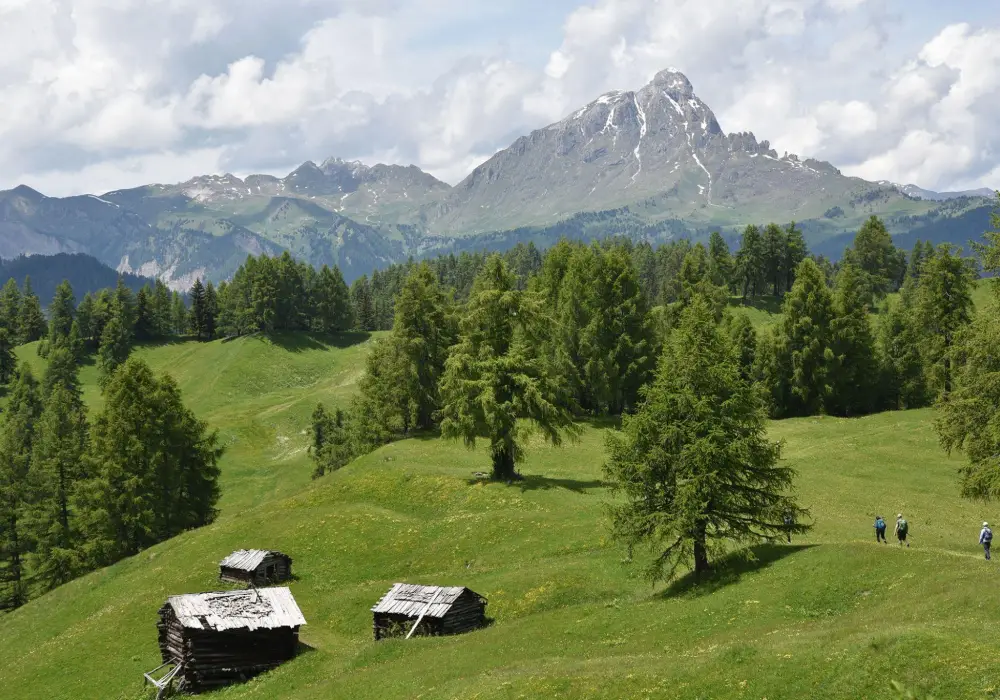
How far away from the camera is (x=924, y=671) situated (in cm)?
1959

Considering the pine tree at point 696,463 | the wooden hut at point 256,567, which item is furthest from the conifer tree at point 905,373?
the wooden hut at point 256,567

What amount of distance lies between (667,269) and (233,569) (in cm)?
16150

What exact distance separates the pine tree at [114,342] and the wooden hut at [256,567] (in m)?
118

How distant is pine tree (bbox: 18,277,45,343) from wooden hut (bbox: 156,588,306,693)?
169089 millimetres

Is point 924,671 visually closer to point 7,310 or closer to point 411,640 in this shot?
point 411,640

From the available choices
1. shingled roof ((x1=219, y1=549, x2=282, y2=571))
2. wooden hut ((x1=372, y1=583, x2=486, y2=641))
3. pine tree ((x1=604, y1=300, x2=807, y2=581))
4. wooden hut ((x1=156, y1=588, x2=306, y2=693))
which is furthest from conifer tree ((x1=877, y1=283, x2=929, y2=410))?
wooden hut ((x1=156, y1=588, x2=306, y2=693))

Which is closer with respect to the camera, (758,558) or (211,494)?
(758,558)

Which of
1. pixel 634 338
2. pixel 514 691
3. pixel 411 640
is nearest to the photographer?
pixel 514 691

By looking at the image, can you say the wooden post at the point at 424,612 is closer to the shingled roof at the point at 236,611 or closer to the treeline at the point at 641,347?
the shingled roof at the point at 236,611

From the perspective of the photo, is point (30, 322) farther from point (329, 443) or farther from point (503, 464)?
point (503, 464)

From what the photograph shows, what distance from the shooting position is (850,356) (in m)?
78.8

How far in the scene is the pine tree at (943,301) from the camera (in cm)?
7105

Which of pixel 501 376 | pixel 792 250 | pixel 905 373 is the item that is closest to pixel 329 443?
pixel 501 376

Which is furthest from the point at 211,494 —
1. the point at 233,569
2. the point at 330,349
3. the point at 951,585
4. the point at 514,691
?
the point at 330,349
